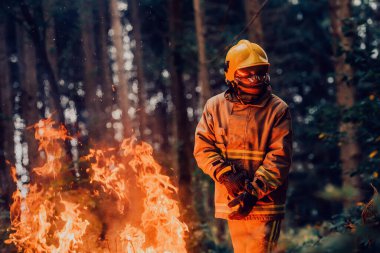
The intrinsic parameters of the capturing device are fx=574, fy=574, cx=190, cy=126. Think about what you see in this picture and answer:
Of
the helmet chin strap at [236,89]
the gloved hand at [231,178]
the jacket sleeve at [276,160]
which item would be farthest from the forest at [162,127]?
the helmet chin strap at [236,89]

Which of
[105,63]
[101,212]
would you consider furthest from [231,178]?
[105,63]

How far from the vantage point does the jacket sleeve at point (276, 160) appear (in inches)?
191

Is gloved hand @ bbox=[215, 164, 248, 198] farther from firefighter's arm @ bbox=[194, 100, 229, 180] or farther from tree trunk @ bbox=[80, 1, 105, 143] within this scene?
tree trunk @ bbox=[80, 1, 105, 143]

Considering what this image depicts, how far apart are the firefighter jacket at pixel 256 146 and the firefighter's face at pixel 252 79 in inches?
4.0

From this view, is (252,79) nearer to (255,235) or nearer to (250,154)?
(250,154)

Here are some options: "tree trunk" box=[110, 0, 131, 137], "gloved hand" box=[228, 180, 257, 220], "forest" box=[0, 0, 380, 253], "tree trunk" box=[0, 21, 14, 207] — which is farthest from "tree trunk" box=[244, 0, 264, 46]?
"gloved hand" box=[228, 180, 257, 220]

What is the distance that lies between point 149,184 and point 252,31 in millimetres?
8907

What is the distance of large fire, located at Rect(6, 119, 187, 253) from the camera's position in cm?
617

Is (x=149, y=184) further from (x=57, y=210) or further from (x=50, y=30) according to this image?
(x=50, y=30)

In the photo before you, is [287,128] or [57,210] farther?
[57,210]

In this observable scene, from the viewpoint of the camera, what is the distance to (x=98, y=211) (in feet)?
27.7

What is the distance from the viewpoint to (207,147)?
518 centimetres

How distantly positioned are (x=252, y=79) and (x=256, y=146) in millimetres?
589

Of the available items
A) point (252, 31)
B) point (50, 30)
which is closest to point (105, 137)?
point (50, 30)
